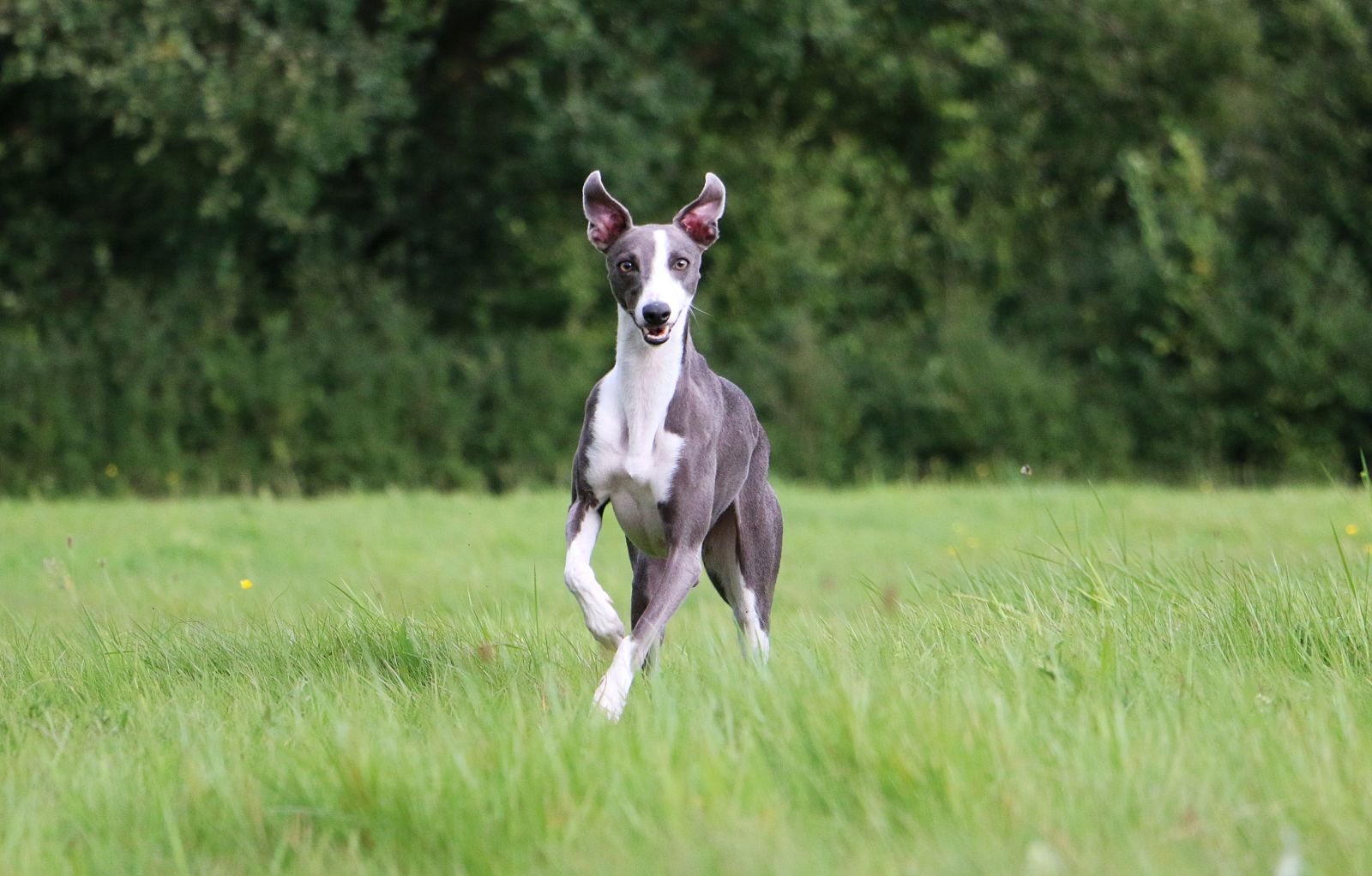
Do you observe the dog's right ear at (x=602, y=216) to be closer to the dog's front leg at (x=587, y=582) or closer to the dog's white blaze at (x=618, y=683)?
the dog's front leg at (x=587, y=582)

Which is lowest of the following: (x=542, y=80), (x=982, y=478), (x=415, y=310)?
(x=982, y=478)

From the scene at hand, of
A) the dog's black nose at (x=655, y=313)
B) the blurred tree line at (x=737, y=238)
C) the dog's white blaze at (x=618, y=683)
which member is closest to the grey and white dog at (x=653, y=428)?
the dog's black nose at (x=655, y=313)

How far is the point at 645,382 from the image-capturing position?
4.89 meters

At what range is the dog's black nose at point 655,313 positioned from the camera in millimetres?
4734

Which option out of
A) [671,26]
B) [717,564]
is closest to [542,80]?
[671,26]

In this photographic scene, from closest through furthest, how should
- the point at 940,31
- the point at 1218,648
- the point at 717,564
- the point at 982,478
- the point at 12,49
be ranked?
1. the point at 1218,648
2. the point at 717,564
3. the point at 12,49
4. the point at 982,478
5. the point at 940,31

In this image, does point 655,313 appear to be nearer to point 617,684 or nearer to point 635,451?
point 635,451

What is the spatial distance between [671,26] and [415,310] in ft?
15.3

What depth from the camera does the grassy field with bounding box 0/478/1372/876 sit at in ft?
10.00

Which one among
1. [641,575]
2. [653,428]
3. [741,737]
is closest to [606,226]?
[653,428]

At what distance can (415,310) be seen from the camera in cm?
1883

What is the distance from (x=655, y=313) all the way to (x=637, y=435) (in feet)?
1.30

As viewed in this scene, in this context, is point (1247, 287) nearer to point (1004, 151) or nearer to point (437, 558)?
point (1004, 151)

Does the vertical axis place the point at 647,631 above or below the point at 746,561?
above
